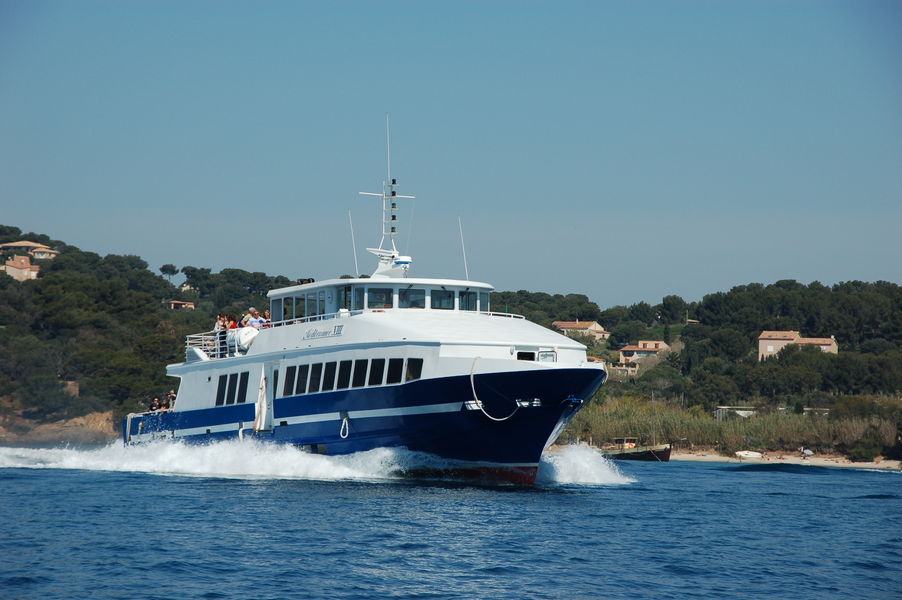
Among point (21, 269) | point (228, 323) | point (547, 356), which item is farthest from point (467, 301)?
point (21, 269)

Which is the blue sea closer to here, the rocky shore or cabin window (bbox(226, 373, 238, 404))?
cabin window (bbox(226, 373, 238, 404))

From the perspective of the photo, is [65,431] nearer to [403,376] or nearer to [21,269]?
[403,376]

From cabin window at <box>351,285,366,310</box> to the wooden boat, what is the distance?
2786 cm

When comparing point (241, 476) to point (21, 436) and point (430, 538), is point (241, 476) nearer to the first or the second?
point (430, 538)

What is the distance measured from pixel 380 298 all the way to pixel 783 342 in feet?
226

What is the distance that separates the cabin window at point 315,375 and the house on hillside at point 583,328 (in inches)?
2987

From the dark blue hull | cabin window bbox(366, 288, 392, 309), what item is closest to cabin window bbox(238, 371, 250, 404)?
the dark blue hull

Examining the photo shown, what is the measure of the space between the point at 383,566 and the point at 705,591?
17.4 feet

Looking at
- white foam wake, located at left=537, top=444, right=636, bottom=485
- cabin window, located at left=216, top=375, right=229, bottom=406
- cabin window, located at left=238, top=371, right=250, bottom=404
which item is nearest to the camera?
white foam wake, located at left=537, top=444, right=636, bottom=485

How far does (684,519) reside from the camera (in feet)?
80.3

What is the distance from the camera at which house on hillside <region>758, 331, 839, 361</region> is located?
91.2 meters

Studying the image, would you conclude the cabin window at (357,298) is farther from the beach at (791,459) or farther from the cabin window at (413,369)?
the beach at (791,459)

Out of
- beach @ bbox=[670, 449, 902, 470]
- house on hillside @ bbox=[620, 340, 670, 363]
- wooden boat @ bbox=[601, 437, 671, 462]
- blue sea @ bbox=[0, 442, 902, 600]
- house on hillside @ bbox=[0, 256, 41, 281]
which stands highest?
house on hillside @ bbox=[0, 256, 41, 281]

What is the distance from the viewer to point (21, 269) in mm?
137500
